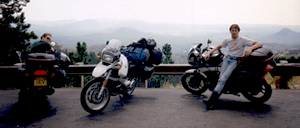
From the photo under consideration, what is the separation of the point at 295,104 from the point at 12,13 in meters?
36.1

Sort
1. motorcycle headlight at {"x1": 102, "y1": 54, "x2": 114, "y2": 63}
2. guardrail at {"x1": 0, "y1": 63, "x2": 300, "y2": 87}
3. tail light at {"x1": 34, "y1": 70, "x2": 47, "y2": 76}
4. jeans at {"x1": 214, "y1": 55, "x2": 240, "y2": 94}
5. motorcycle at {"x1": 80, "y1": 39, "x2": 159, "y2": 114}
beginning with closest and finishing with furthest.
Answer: motorcycle at {"x1": 80, "y1": 39, "x2": 159, "y2": 114} < motorcycle headlight at {"x1": 102, "y1": 54, "x2": 114, "y2": 63} < tail light at {"x1": 34, "y1": 70, "x2": 47, "y2": 76} < jeans at {"x1": 214, "y1": 55, "x2": 240, "y2": 94} < guardrail at {"x1": 0, "y1": 63, "x2": 300, "y2": 87}

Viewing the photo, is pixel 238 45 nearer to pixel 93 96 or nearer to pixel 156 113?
pixel 156 113

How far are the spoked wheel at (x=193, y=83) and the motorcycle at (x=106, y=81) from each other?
1.92m

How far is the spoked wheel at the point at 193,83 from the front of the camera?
638 centimetres

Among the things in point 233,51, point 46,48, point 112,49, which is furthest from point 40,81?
point 233,51

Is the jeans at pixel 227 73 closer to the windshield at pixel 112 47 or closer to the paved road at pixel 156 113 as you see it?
the paved road at pixel 156 113

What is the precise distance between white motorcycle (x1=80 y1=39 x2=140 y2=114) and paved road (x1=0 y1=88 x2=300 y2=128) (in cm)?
27

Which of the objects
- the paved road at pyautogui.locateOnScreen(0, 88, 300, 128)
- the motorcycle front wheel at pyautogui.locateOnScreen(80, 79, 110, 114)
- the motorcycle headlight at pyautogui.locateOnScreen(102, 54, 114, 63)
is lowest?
the paved road at pyautogui.locateOnScreen(0, 88, 300, 128)

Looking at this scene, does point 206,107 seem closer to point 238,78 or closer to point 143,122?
point 238,78

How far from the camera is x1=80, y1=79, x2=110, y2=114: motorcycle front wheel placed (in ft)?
14.9

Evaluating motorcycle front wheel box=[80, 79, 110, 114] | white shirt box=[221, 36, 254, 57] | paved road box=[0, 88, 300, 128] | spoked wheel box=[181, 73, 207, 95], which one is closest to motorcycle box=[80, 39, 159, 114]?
motorcycle front wheel box=[80, 79, 110, 114]

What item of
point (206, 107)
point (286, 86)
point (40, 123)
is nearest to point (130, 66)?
point (206, 107)

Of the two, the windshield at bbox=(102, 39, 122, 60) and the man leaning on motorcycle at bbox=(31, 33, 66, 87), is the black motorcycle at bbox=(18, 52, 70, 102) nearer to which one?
the man leaning on motorcycle at bbox=(31, 33, 66, 87)

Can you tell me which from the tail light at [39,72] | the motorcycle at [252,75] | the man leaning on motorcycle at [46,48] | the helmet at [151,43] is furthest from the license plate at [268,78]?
the tail light at [39,72]
